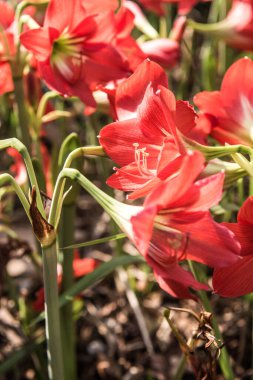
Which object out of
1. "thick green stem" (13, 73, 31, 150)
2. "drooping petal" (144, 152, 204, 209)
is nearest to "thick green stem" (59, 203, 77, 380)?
"thick green stem" (13, 73, 31, 150)

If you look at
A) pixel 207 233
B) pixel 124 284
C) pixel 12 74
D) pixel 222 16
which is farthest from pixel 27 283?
pixel 207 233

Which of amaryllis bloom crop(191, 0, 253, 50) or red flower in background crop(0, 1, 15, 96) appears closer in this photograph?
red flower in background crop(0, 1, 15, 96)

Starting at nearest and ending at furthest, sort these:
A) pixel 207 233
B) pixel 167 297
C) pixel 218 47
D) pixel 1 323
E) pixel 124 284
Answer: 1. pixel 207 233
2. pixel 1 323
3. pixel 124 284
4. pixel 167 297
5. pixel 218 47

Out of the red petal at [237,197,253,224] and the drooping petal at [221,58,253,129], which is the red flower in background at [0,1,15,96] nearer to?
the drooping petal at [221,58,253,129]

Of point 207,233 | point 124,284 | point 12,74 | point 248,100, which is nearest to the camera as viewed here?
point 207,233

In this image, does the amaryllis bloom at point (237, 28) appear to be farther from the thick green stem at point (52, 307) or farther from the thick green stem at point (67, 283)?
the thick green stem at point (52, 307)

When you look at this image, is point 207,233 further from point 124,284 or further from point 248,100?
point 124,284
